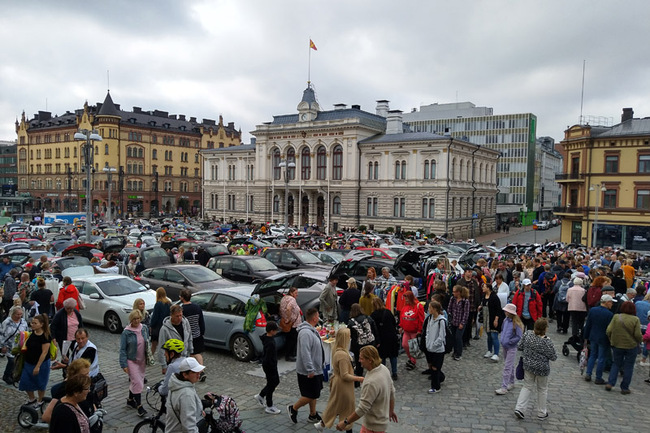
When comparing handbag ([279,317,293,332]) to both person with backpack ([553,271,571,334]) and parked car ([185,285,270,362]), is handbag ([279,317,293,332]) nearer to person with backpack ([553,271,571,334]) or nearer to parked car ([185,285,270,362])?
parked car ([185,285,270,362])

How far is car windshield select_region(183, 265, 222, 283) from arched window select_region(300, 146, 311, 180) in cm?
4443

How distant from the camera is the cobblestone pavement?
306 inches

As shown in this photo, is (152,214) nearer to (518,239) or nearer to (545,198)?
(518,239)

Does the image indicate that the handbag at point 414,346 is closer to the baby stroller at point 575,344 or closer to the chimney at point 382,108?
the baby stroller at point 575,344

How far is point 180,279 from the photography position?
15305 millimetres

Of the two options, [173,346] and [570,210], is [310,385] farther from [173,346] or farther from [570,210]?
[570,210]

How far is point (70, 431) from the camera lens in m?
4.90

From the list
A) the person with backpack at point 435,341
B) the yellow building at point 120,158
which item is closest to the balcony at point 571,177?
the person with backpack at point 435,341

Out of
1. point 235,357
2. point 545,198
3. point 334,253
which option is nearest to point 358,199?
point 334,253

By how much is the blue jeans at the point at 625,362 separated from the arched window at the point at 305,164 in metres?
51.6

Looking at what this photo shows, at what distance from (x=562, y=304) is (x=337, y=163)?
45.5 m

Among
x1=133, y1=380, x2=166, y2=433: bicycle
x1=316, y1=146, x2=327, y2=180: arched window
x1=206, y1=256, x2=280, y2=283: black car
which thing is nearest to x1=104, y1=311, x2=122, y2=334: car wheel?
x1=133, y1=380, x2=166, y2=433: bicycle

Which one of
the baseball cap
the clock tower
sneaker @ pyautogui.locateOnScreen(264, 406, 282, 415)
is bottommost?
sneaker @ pyautogui.locateOnScreen(264, 406, 282, 415)

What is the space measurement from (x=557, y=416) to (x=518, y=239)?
1995 inches
